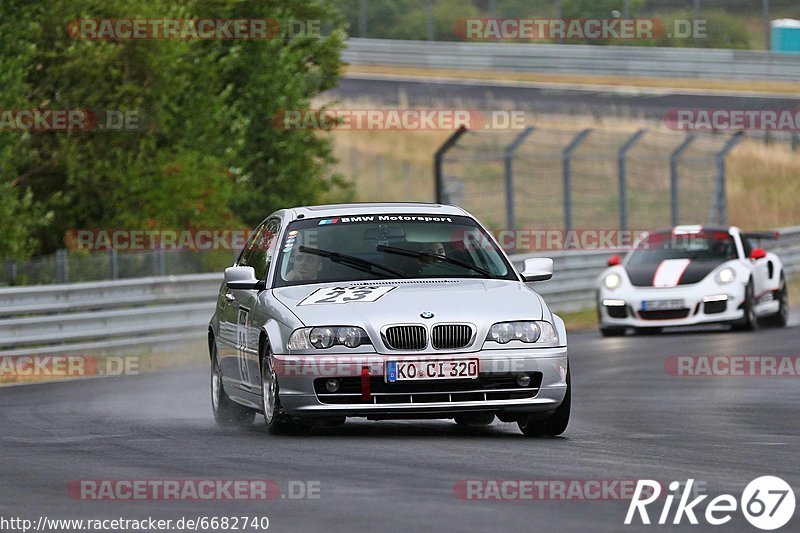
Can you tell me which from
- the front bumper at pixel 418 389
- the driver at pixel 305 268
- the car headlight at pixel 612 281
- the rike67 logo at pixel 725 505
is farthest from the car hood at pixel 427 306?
the car headlight at pixel 612 281

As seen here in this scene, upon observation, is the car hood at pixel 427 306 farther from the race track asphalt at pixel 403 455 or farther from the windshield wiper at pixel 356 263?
the race track asphalt at pixel 403 455

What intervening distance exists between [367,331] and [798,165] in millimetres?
36018

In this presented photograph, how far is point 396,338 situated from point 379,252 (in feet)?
3.88

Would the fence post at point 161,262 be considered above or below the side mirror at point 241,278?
below

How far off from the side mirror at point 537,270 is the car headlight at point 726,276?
10735 millimetres

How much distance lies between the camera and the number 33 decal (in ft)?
34.5

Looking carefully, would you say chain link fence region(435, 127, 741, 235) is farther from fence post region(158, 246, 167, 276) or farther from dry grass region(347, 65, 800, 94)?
fence post region(158, 246, 167, 276)

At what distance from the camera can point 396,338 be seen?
10.2 meters

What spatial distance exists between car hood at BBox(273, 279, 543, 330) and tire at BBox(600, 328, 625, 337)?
11614mm

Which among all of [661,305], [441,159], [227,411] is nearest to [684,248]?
[661,305]

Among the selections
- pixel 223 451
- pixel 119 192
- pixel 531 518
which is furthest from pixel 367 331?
pixel 119 192

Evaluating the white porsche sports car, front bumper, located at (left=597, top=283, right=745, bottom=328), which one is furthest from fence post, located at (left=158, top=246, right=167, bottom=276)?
front bumper, located at (left=597, top=283, right=745, bottom=328)

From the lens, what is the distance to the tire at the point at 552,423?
10578mm

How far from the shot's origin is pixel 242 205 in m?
31.1
